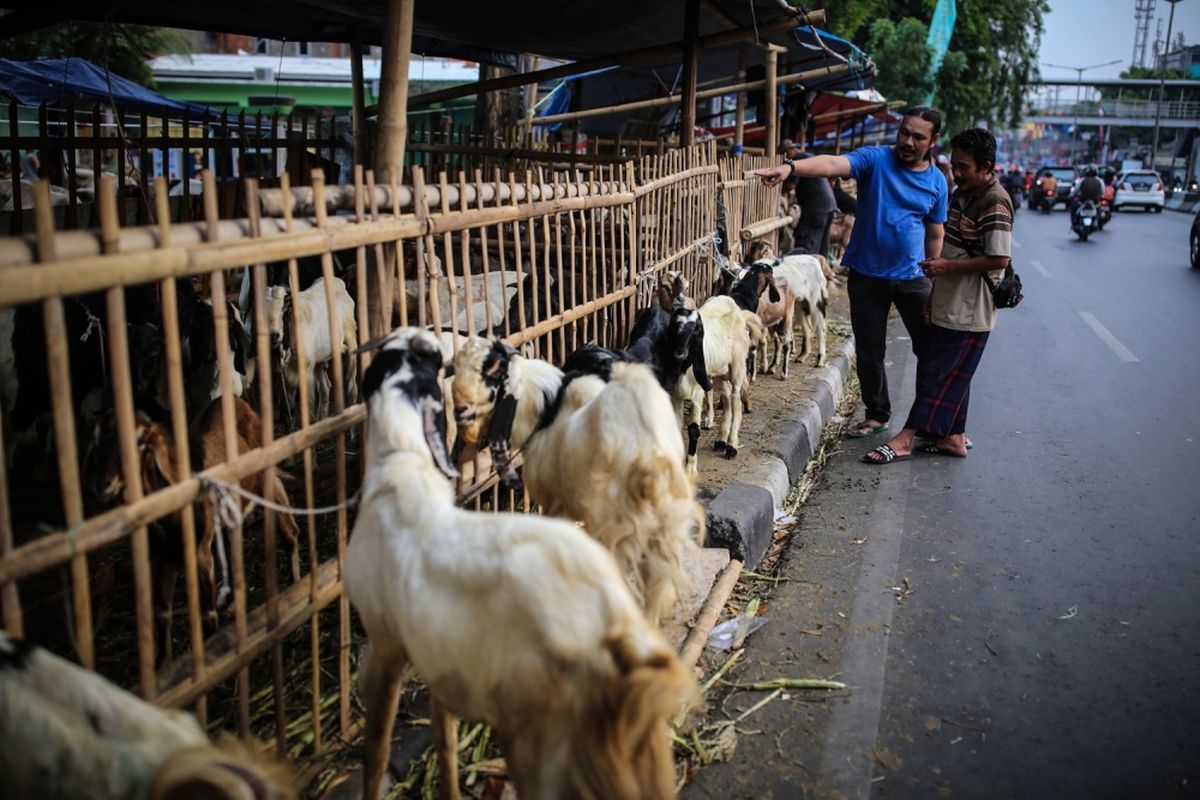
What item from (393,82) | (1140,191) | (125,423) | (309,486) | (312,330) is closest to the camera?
(125,423)

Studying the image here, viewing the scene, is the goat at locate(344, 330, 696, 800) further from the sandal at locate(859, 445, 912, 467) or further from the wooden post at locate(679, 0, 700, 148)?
the wooden post at locate(679, 0, 700, 148)

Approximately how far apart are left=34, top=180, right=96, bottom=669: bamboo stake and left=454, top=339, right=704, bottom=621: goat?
1.41 m

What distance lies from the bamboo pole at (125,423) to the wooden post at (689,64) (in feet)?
19.8

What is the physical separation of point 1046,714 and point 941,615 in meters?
0.83

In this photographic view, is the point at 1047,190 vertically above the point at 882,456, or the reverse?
the point at 1047,190

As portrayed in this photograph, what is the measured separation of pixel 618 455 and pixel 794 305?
5732 mm

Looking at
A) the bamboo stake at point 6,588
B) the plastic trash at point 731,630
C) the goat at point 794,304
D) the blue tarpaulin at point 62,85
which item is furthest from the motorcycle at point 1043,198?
the bamboo stake at point 6,588

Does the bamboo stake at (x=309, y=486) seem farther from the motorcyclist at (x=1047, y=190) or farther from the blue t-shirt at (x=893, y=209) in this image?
the motorcyclist at (x=1047, y=190)

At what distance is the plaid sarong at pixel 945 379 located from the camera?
630 cm

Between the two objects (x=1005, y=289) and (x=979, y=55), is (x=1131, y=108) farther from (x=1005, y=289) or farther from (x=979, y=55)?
(x=1005, y=289)

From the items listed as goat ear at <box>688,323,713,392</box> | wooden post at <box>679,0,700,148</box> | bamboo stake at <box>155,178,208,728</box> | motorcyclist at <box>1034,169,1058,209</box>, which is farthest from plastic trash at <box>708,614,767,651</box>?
motorcyclist at <box>1034,169,1058,209</box>

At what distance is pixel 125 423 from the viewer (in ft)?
7.71

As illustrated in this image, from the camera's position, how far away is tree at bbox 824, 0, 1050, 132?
2472 cm

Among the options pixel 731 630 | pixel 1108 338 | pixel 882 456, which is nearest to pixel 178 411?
pixel 731 630
